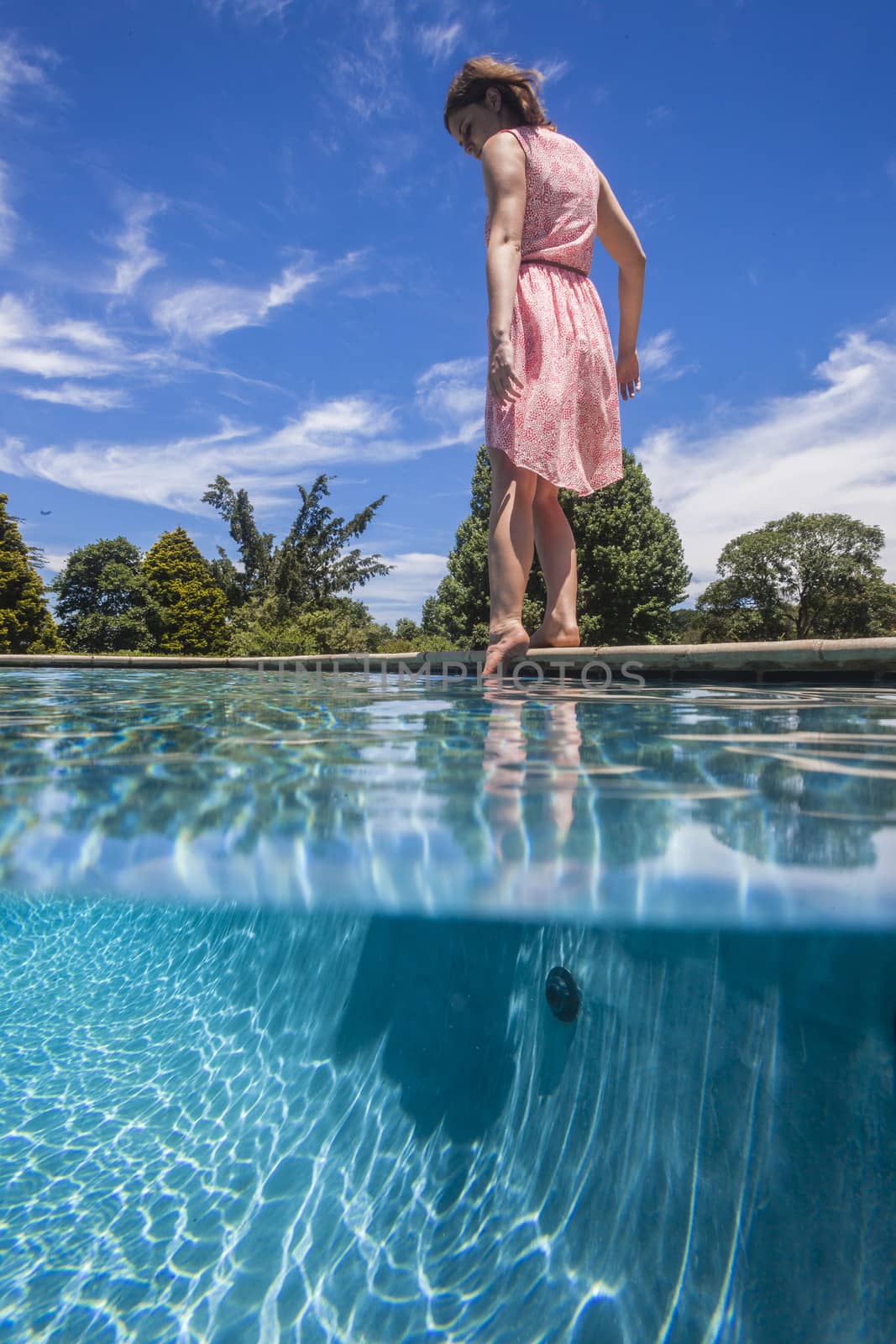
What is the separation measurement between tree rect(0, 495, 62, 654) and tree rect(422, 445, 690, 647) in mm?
18099

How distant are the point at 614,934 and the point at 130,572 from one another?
133ft

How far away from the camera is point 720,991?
37.6 inches

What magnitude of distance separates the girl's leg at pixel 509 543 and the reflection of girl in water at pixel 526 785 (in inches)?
64.1

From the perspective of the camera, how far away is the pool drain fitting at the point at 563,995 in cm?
123

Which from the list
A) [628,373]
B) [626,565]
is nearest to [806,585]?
[626,565]

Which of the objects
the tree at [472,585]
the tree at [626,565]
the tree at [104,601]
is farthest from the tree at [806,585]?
the tree at [104,601]

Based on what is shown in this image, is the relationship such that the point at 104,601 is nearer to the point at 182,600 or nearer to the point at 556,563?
the point at 182,600

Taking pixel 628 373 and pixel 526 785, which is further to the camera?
pixel 628 373

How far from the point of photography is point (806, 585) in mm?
33281

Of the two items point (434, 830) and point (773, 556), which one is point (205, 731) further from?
point (773, 556)

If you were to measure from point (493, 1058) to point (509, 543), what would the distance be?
110 inches

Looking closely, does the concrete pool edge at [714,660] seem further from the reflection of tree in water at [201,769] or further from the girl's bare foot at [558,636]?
the reflection of tree in water at [201,769]

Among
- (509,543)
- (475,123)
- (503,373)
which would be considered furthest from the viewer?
(475,123)

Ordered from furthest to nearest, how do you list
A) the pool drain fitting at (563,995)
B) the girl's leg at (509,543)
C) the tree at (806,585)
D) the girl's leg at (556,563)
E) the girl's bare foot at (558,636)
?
the tree at (806,585) → the girl's bare foot at (558,636) → the girl's leg at (556,563) → the girl's leg at (509,543) → the pool drain fitting at (563,995)
